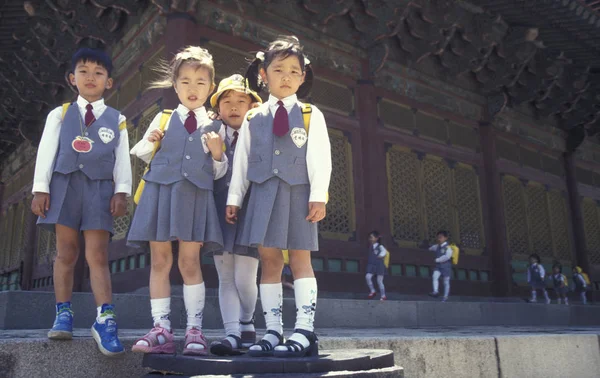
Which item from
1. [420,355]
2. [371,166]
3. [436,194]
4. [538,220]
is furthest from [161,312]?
[538,220]

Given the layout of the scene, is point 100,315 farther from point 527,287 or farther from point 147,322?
point 527,287

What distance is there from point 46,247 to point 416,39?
282 inches

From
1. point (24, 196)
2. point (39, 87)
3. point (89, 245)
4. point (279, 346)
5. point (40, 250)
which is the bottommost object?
point (279, 346)

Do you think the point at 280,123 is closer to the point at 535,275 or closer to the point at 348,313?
the point at 348,313

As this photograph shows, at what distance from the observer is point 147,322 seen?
162 inches

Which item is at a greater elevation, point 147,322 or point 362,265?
point 362,265

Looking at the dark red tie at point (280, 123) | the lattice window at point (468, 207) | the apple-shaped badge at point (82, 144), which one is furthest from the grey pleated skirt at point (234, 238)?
the lattice window at point (468, 207)

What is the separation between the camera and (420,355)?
117 inches

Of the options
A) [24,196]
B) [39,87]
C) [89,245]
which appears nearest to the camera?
[89,245]

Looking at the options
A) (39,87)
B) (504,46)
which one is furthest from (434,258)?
(39,87)

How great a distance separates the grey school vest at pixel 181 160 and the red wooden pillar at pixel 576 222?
33.3ft

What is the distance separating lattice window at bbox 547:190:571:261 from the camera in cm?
1036

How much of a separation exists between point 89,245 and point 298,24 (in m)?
5.89

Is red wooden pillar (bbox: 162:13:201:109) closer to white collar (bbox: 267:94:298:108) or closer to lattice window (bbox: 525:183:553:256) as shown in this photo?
white collar (bbox: 267:94:298:108)
